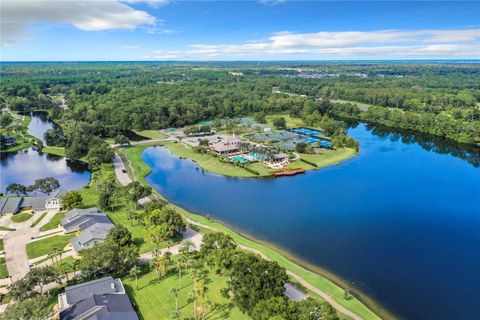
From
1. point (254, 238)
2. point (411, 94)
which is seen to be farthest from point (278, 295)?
point (411, 94)

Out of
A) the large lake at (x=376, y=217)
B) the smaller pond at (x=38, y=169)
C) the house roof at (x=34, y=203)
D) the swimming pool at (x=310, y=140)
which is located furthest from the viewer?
the swimming pool at (x=310, y=140)

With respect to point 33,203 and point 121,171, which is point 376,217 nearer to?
point 121,171

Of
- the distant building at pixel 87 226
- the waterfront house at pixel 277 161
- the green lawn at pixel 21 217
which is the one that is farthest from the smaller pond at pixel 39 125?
the waterfront house at pixel 277 161

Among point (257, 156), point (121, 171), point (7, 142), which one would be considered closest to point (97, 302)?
point (121, 171)

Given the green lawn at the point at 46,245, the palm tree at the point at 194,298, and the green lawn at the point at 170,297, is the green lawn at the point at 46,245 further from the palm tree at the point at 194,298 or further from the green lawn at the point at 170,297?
the palm tree at the point at 194,298

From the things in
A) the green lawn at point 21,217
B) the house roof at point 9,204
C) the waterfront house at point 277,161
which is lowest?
the waterfront house at point 277,161
